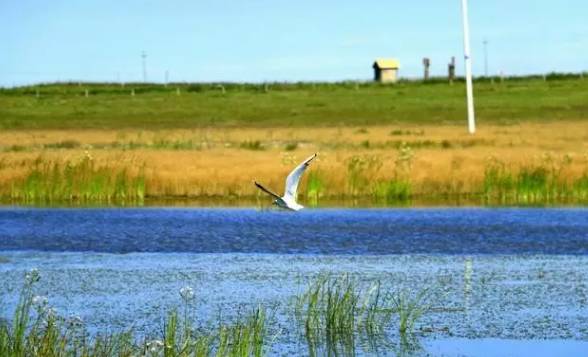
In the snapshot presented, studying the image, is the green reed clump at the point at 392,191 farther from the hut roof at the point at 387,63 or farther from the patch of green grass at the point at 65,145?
the hut roof at the point at 387,63

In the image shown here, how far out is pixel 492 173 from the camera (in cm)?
3706

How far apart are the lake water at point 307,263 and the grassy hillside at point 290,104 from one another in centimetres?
3271

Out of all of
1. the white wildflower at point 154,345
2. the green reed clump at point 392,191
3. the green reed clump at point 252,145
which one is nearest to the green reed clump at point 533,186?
the green reed clump at point 392,191

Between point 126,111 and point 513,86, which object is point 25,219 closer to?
point 126,111

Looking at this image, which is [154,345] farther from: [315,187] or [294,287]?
[315,187]

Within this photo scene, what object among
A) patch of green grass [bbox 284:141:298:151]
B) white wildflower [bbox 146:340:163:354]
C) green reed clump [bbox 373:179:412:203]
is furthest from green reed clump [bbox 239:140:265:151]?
white wildflower [bbox 146:340:163:354]

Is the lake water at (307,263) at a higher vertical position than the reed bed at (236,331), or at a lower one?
lower

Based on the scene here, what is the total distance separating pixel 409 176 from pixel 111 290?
53.8ft

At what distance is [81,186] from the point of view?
37.2 meters

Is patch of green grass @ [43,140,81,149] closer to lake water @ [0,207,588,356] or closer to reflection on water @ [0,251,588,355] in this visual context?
lake water @ [0,207,588,356]

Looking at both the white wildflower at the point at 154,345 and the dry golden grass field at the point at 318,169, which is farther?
the dry golden grass field at the point at 318,169

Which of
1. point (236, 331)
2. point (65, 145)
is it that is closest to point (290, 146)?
point (65, 145)

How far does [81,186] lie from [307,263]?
12.7 meters

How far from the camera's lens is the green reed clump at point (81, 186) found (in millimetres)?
37250
